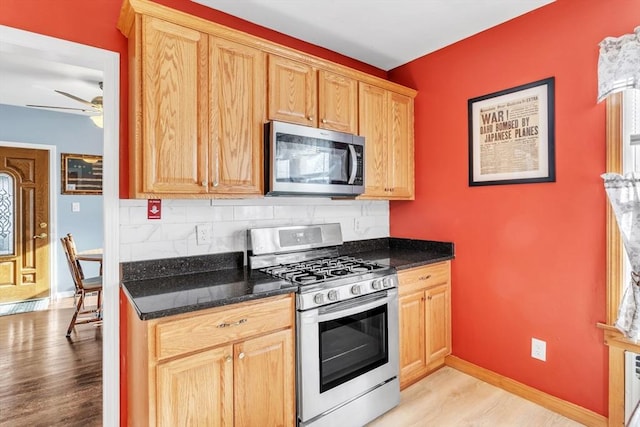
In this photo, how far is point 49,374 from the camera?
2.74 m

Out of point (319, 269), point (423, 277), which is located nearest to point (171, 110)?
point (319, 269)

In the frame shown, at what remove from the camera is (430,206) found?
2.95m

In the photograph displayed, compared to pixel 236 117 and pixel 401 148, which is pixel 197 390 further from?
pixel 401 148

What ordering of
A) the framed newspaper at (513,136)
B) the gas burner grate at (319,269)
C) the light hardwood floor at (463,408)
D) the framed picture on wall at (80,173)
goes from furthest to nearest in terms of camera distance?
the framed picture on wall at (80,173), the framed newspaper at (513,136), the light hardwood floor at (463,408), the gas burner grate at (319,269)

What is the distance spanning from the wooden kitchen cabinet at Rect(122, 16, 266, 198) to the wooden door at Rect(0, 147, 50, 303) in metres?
4.00

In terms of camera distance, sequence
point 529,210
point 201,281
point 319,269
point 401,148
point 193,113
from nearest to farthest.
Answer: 1. point 193,113
2. point 201,281
3. point 319,269
4. point 529,210
5. point 401,148

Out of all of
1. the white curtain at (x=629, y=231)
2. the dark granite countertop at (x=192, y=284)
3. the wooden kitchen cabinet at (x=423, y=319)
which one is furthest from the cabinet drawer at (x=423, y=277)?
the white curtain at (x=629, y=231)

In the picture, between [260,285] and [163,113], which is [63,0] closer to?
[163,113]

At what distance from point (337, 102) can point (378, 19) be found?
608mm

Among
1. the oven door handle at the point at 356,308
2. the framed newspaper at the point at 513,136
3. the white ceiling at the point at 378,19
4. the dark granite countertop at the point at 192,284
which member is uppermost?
the white ceiling at the point at 378,19

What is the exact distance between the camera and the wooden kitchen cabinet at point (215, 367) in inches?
58.4

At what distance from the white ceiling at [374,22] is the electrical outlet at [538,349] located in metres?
2.16

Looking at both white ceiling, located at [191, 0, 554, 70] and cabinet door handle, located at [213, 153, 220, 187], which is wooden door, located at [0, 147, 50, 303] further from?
cabinet door handle, located at [213, 153, 220, 187]

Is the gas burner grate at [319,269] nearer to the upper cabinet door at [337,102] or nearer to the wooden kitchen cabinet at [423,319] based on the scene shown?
the wooden kitchen cabinet at [423,319]
